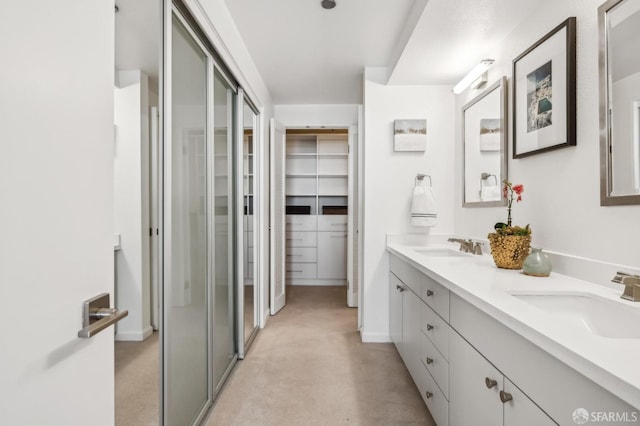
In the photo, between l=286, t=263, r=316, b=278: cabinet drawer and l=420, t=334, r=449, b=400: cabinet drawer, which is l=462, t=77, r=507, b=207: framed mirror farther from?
l=286, t=263, r=316, b=278: cabinet drawer

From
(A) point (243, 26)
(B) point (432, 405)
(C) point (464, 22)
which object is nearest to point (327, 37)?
(A) point (243, 26)

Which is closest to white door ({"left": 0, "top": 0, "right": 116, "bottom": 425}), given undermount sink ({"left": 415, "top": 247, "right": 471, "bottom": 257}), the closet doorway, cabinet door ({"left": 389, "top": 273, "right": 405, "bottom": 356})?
cabinet door ({"left": 389, "top": 273, "right": 405, "bottom": 356})

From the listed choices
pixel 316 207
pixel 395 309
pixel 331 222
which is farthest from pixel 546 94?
pixel 316 207

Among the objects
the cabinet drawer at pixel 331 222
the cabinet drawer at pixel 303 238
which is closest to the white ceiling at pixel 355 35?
the cabinet drawer at pixel 331 222

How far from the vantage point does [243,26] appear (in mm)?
2299

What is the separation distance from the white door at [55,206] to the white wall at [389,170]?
2.34 meters

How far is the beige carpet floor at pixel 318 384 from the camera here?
6.10ft

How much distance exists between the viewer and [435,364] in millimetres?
1648

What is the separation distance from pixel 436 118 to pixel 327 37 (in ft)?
3.92

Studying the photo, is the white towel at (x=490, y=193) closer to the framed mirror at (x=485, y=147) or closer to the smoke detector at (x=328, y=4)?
the framed mirror at (x=485, y=147)

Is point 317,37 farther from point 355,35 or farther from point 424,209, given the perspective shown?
point 424,209

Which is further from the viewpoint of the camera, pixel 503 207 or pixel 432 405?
pixel 503 207

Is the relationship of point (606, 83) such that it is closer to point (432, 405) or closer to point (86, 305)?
point (432, 405)

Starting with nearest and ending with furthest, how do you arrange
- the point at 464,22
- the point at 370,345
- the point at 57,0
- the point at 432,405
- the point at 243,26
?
1. the point at 57,0
2. the point at 432,405
3. the point at 464,22
4. the point at 243,26
5. the point at 370,345
